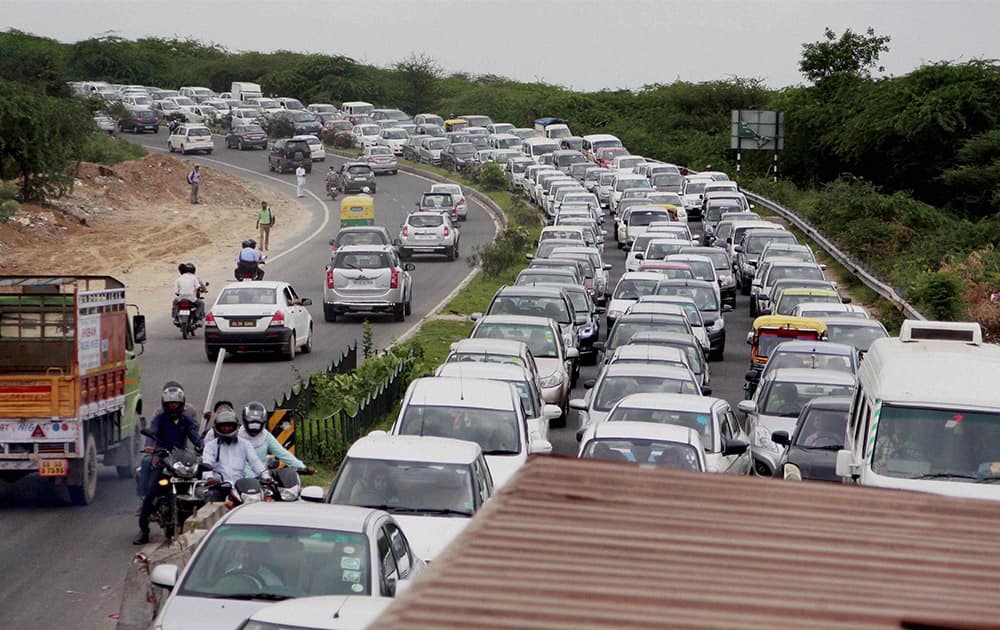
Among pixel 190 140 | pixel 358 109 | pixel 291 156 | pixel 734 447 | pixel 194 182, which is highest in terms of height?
pixel 358 109

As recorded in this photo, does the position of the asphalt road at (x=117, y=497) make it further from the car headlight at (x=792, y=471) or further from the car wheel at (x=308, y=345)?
the car headlight at (x=792, y=471)

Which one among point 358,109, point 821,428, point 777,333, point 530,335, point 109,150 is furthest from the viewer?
point 358,109

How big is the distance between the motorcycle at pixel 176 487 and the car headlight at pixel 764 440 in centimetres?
731

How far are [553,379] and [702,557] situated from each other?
62.3 feet

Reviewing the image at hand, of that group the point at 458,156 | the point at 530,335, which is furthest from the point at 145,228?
the point at 530,335

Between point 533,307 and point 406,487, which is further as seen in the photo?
point 533,307

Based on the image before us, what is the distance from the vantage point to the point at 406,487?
12.9m

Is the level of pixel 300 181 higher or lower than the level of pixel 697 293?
higher

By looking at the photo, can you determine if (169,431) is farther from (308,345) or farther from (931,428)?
(308,345)

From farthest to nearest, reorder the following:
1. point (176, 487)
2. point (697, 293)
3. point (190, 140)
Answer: point (190, 140), point (697, 293), point (176, 487)

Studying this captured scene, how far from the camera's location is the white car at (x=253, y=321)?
89.8 ft

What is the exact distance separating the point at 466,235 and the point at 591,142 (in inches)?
1118

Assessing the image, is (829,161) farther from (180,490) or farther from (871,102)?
(180,490)

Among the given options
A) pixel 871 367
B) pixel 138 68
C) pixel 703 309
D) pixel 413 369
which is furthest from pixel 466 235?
pixel 138 68
